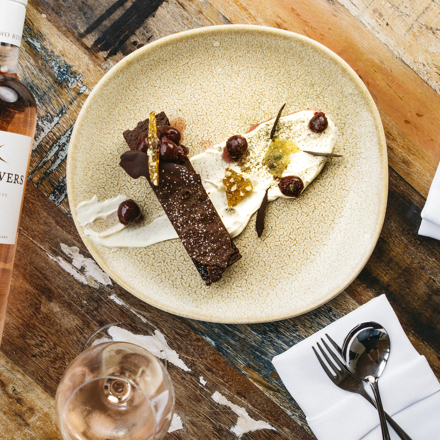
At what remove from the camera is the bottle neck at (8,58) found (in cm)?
159

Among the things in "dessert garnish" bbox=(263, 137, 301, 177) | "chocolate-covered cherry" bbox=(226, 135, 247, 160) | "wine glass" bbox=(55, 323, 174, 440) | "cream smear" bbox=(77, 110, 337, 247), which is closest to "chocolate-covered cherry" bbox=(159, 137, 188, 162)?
"cream smear" bbox=(77, 110, 337, 247)

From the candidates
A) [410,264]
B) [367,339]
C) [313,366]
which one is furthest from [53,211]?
[410,264]

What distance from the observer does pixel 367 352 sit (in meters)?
1.83

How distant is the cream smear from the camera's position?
187 centimetres

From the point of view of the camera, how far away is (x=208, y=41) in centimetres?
188

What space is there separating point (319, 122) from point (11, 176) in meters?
1.55

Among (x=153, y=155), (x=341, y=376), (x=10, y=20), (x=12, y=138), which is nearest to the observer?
(x=10, y=20)

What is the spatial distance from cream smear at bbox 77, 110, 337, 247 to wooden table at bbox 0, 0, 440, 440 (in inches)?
8.4

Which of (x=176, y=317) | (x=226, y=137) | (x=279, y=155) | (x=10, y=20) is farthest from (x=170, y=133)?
(x=176, y=317)

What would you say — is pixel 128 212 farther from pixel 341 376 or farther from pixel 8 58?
pixel 341 376

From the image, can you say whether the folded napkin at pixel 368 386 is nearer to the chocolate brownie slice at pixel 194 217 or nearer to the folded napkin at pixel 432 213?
the folded napkin at pixel 432 213

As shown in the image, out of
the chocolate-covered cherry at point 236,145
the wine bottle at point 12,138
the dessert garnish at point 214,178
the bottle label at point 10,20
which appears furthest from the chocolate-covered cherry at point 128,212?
the bottle label at point 10,20

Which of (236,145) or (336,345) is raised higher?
(236,145)

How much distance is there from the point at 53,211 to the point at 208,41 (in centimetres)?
133
